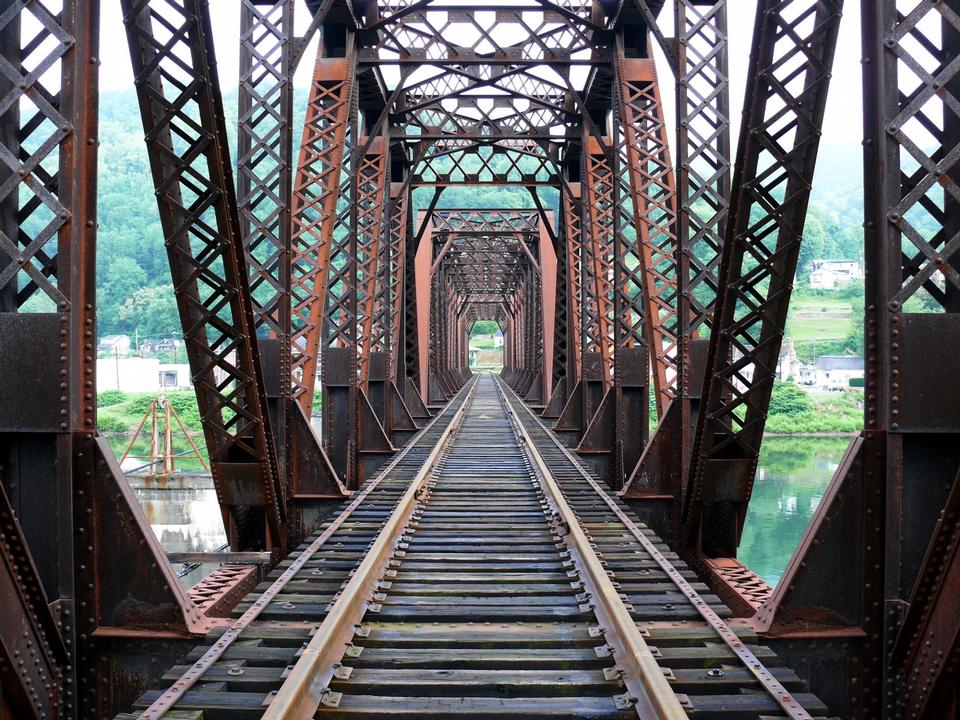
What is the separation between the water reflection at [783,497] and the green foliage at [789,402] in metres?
1.97

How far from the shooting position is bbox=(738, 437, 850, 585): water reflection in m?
29.4

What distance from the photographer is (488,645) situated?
491 cm

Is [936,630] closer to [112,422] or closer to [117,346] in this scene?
[112,422]

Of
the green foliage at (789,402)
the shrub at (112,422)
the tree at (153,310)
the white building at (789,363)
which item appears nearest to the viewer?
the shrub at (112,422)

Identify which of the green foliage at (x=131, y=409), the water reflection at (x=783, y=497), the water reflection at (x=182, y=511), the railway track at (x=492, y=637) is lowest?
the water reflection at (x=783, y=497)

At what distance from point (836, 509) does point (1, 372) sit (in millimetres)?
4324

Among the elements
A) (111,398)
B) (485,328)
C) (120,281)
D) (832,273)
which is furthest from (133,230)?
(485,328)

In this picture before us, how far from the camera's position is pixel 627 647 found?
4500 mm

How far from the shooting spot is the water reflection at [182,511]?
23625 millimetres

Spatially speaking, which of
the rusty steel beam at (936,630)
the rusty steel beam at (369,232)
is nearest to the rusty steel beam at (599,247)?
the rusty steel beam at (369,232)

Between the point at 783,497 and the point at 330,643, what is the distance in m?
35.1

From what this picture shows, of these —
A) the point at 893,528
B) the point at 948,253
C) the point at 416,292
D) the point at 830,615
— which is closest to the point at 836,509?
the point at 893,528

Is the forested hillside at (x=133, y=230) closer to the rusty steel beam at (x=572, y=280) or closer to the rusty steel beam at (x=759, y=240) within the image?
the rusty steel beam at (x=572, y=280)

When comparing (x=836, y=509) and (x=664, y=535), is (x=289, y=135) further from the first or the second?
(x=836, y=509)
